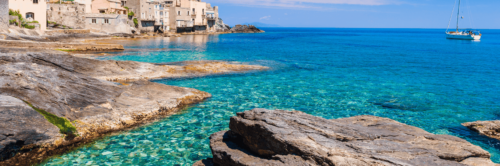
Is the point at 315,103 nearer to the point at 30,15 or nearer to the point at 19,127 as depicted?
the point at 19,127

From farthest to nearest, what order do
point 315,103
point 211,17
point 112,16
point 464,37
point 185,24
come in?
point 211,17, point 185,24, point 464,37, point 112,16, point 315,103

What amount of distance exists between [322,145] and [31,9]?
65.1m

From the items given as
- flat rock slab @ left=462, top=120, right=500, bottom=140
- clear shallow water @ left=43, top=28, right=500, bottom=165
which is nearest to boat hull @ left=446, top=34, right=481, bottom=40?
clear shallow water @ left=43, top=28, right=500, bottom=165

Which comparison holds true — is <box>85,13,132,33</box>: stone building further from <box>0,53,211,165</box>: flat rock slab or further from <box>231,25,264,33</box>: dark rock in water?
<box>231,25,264,33</box>: dark rock in water

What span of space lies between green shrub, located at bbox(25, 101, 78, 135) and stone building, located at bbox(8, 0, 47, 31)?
2180 inches

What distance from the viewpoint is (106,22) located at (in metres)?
75.5

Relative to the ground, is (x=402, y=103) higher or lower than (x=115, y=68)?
lower

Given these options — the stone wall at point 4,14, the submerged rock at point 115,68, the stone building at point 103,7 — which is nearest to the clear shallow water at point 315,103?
the submerged rock at point 115,68

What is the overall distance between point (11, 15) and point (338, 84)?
2049 inches

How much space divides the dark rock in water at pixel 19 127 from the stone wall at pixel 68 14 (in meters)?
67.2

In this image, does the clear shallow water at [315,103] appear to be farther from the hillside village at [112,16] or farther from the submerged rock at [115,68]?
the hillside village at [112,16]

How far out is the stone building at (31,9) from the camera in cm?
5431

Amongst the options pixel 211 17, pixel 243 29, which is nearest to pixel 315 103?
pixel 211 17

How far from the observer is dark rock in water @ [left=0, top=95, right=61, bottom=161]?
8977mm
